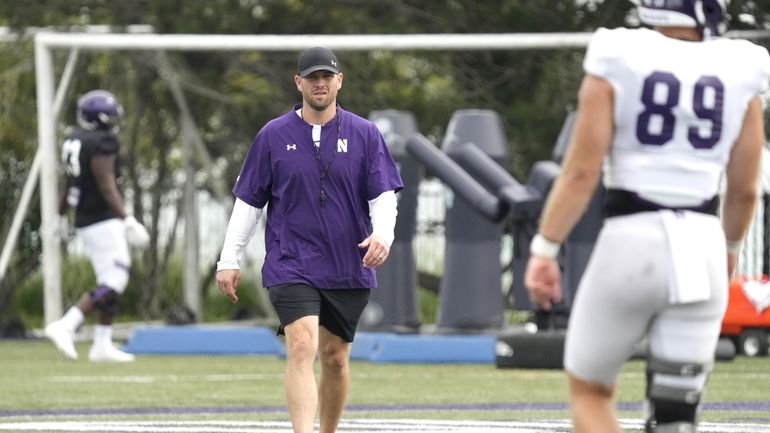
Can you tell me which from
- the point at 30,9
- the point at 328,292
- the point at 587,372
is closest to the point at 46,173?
the point at 30,9

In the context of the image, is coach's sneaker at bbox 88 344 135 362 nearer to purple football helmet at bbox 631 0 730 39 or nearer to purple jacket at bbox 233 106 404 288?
purple jacket at bbox 233 106 404 288

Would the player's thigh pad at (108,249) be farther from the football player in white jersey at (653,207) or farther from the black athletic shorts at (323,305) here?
the football player in white jersey at (653,207)

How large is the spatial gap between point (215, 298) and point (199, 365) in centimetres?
964

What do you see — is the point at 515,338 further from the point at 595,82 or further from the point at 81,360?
the point at 595,82

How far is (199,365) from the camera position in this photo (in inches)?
663

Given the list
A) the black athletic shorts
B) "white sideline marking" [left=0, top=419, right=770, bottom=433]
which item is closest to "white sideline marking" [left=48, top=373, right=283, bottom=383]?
"white sideline marking" [left=0, top=419, right=770, bottom=433]

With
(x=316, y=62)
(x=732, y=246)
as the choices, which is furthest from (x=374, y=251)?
(x=732, y=246)

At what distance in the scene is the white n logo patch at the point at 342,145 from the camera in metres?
8.59

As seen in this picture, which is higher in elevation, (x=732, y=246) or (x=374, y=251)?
(x=732, y=246)

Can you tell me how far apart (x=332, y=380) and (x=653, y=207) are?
3.11 m

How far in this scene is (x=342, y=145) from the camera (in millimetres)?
8586

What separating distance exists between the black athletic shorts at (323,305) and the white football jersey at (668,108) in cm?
279

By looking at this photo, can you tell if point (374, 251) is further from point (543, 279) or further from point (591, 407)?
point (543, 279)

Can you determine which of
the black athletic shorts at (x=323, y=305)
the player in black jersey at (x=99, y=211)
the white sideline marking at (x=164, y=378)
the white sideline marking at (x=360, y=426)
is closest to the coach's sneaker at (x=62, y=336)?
the player in black jersey at (x=99, y=211)
